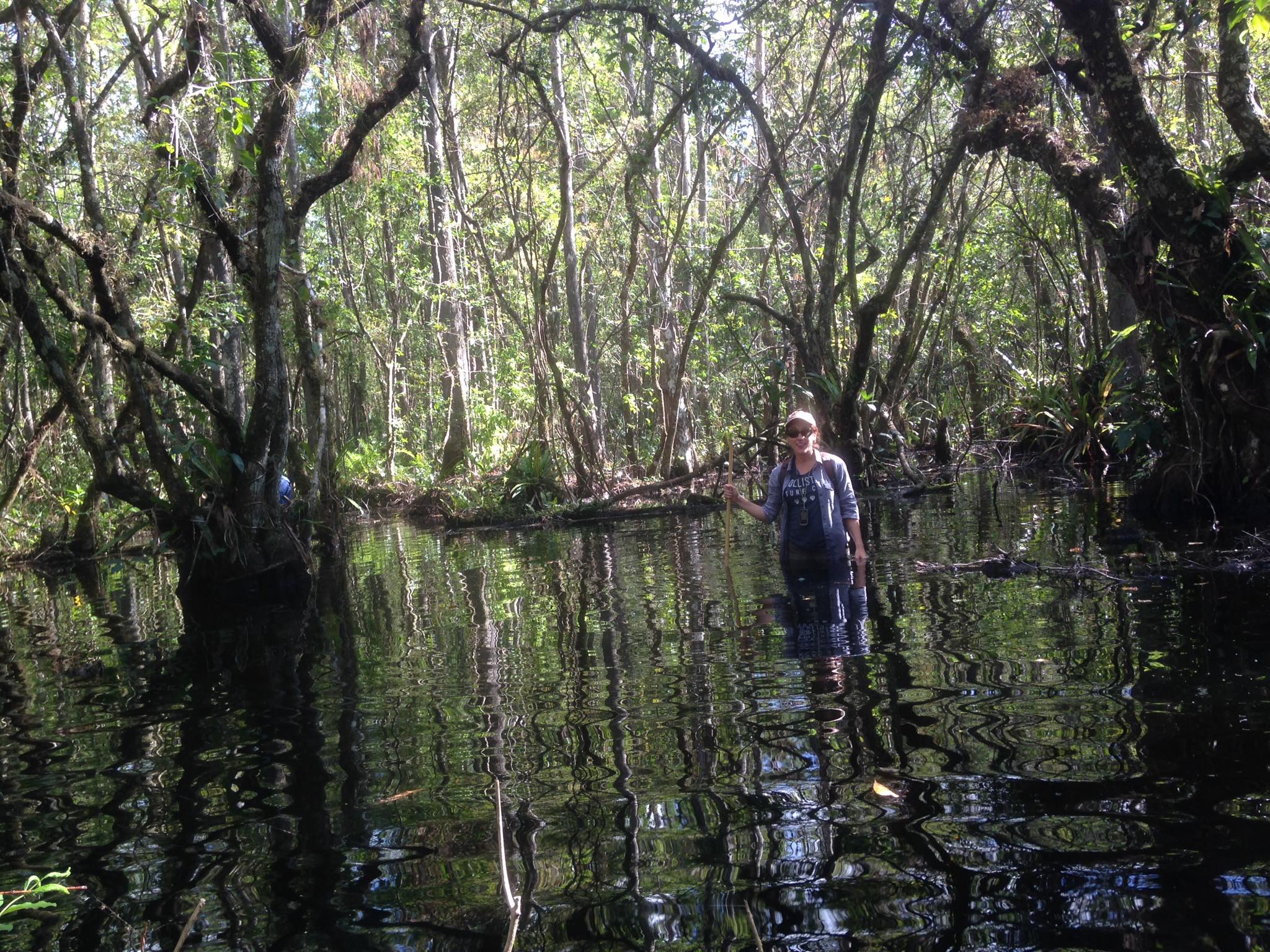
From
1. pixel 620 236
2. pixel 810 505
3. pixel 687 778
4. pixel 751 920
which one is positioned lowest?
pixel 751 920

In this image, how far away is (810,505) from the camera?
8.12 m

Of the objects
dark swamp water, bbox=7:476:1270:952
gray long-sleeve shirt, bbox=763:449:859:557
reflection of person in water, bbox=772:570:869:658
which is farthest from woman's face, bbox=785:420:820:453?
dark swamp water, bbox=7:476:1270:952

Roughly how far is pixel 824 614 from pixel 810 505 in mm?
1532

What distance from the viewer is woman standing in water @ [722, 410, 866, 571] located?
7.91 m

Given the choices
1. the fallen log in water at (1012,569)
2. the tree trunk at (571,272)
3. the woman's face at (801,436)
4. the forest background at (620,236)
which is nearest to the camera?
the fallen log in water at (1012,569)

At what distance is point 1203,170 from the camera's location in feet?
29.9

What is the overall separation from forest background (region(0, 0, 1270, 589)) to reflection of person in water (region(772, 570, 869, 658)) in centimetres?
335

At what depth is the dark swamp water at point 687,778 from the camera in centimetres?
273

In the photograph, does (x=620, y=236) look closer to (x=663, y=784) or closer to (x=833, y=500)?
(x=833, y=500)

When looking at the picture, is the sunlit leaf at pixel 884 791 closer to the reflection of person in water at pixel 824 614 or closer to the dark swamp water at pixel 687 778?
the dark swamp water at pixel 687 778

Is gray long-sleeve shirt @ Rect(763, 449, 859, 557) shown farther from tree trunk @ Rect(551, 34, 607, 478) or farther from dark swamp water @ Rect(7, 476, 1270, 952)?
tree trunk @ Rect(551, 34, 607, 478)

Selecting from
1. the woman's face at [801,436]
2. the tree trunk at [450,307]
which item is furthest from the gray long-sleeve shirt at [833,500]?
the tree trunk at [450,307]

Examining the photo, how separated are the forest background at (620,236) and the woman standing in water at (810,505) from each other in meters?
3.18

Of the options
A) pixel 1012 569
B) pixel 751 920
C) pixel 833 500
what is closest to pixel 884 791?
pixel 751 920
